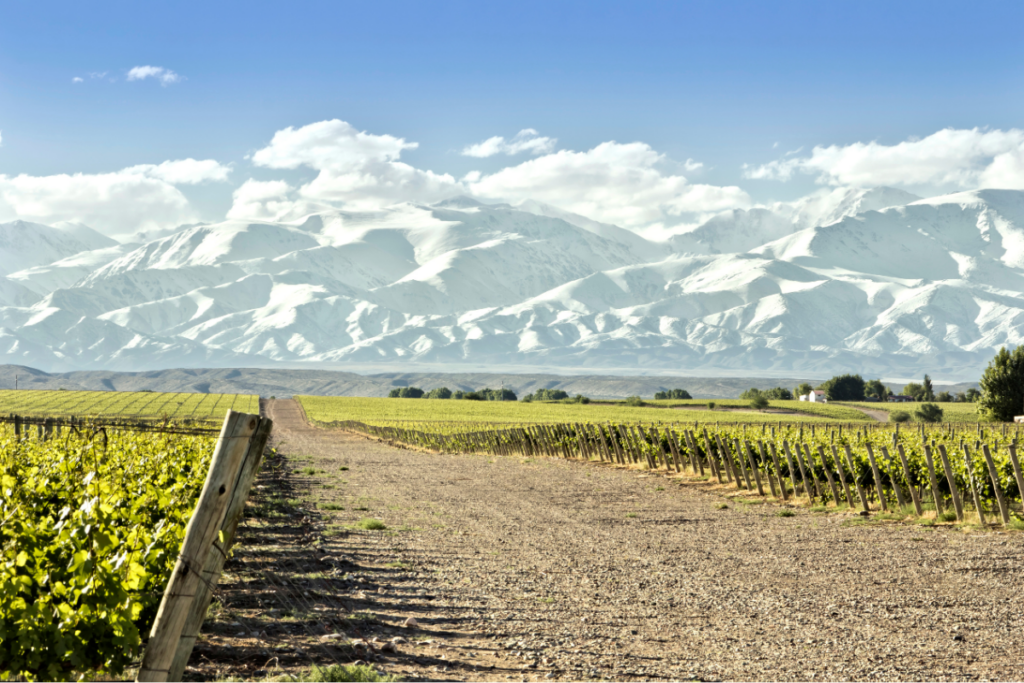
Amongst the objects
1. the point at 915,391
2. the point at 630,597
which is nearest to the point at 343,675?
the point at 630,597

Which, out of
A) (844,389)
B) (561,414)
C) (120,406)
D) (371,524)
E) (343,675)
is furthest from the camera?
(844,389)

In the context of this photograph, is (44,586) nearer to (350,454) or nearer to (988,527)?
(988,527)

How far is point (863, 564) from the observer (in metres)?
12.4

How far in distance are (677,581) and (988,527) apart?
782cm

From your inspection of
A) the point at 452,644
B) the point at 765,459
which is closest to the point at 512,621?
the point at 452,644

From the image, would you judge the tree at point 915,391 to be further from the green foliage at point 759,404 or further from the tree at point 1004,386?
the tree at point 1004,386

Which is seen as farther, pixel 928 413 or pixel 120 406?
pixel 120 406

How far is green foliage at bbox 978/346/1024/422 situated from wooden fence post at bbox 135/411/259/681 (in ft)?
287

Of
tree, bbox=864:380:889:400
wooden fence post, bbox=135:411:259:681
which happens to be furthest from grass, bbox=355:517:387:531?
tree, bbox=864:380:889:400

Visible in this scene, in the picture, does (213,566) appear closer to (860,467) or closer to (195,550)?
(195,550)

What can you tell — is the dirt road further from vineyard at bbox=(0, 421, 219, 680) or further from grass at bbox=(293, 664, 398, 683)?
vineyard at bbox=(0, 421, 219, 680)

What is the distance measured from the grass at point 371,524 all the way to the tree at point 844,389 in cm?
16949

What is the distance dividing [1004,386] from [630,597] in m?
84.1

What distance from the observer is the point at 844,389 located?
175 m
